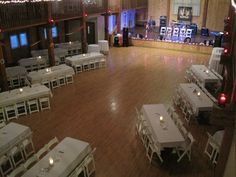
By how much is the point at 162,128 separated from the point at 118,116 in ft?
8.29

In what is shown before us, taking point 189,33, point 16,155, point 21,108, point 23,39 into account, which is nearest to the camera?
point 16,155

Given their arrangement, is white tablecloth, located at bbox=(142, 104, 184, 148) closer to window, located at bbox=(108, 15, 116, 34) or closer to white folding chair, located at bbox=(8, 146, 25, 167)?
white folding chair, located at bbox=(8, 146, 25, 167)

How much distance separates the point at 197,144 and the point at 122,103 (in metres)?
3.45

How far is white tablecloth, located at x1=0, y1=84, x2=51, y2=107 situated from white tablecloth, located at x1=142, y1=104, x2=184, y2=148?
392 centimetres

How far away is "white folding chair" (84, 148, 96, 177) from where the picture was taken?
243 inches

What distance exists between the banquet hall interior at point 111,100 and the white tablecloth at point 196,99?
35 millimetres

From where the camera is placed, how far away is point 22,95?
9.09 meters

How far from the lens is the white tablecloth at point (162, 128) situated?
6.41m

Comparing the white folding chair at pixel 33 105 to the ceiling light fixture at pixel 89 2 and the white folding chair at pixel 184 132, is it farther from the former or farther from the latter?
the ceiling light fixture at pixel 89 2

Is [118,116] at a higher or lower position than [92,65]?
lower

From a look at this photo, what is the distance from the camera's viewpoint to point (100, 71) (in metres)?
13.7

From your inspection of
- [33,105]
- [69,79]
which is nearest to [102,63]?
[69,79]

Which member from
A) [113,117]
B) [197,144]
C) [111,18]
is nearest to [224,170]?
[197,144]

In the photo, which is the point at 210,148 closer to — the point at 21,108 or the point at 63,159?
the point at 63,159
